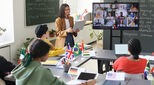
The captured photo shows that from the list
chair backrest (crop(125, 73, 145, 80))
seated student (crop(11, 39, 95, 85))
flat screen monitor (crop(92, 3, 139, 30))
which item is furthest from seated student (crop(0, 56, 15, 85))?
flat screen monitor (crop(92, 3, 139, 30))

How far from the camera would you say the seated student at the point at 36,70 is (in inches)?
85.2

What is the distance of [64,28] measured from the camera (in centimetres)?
498

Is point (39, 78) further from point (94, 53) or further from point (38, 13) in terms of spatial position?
point (38, 13)

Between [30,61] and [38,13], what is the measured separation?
354 centimetres

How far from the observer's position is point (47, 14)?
5980mm

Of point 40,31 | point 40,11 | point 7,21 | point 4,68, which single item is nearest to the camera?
point 4,68

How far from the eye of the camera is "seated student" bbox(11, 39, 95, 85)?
7.10ft

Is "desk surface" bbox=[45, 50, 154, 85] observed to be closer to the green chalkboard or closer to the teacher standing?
the teacher standing

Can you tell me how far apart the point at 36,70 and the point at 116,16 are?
268 cm

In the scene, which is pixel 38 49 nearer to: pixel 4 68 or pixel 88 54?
pixel 4 68

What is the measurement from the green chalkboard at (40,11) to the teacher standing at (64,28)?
792mm

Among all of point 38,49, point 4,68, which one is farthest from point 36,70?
point 4,68

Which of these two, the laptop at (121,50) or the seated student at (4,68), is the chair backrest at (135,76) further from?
the seated student at (4,68)

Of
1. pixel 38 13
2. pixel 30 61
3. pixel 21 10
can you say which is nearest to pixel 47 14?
pixel 38 13
